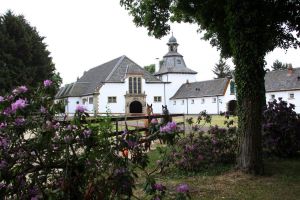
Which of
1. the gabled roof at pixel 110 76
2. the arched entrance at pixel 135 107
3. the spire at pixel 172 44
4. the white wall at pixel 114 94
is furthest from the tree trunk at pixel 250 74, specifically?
the spire at pixel 172 44

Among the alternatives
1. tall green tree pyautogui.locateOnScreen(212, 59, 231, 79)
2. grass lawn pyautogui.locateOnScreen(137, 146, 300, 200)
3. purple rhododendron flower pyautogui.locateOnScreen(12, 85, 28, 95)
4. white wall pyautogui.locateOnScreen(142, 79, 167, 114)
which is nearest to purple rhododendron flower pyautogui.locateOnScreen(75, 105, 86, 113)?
purple rhododendron flower pyautogui.locateOnScreen(12, 85, 28, 95)

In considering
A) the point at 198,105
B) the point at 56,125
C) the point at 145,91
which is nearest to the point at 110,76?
the point at 145,91

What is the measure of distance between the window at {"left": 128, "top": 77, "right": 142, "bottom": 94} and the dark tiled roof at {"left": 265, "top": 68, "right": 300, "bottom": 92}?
774 inches

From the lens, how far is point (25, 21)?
1955 inches

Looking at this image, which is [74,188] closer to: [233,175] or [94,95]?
[233,175]

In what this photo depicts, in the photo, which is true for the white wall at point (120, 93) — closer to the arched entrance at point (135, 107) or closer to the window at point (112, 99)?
the window at point (112, 99)

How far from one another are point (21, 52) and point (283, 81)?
36.8m

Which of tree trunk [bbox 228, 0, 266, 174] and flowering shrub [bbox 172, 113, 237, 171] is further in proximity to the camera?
flowering shrub [bbox 172, 113, 237, 171]

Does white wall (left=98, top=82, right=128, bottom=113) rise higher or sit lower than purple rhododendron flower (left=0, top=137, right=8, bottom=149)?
higher

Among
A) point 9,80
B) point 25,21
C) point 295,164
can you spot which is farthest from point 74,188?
point 25,21

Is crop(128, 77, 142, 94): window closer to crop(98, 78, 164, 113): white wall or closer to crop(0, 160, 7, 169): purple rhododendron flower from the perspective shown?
crop(98, 78, 164, 113): white wall

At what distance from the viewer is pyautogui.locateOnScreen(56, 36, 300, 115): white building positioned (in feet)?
186

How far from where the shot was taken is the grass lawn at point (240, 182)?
7.36 m

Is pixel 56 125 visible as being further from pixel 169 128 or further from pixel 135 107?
pixel 135 107
